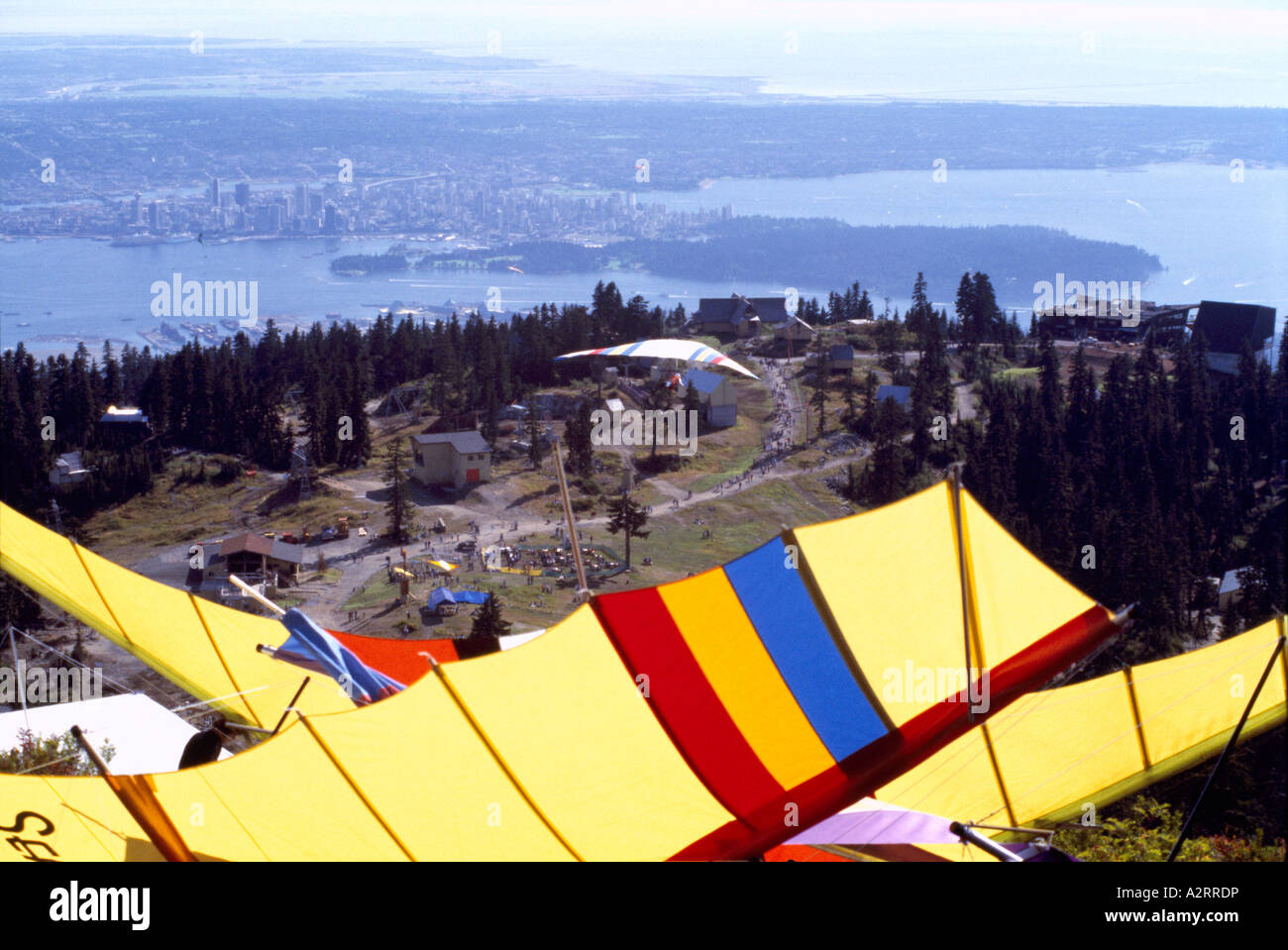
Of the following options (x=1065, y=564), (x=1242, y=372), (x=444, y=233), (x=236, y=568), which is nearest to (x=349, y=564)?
(x=236, y=568)

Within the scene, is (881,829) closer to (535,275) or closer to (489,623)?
(489,623)

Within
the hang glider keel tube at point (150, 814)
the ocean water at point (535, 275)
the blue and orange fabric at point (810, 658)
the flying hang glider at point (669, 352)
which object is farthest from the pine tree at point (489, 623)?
the ocean water at point (535, 275)

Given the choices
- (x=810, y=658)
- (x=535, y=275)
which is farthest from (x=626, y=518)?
(x=535, y=275)

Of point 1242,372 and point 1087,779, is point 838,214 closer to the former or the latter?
point 1242,372

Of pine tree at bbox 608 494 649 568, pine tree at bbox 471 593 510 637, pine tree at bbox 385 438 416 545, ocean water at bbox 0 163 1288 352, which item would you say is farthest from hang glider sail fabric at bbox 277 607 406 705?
ocean water at bbox 0 163 1288 352

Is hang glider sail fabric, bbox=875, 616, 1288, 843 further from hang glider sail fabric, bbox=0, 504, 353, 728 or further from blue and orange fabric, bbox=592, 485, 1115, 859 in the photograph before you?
hang glider sail fabric, bbox=0, 504, 353, 728

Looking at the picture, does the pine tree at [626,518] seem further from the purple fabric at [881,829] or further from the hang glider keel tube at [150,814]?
the hang glider keel tube at [150,814]
